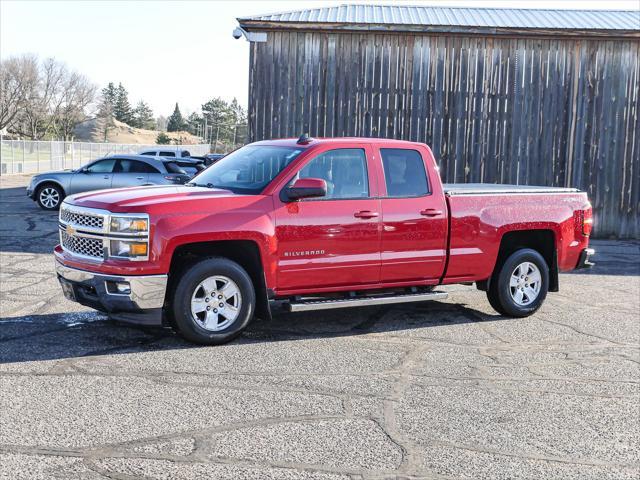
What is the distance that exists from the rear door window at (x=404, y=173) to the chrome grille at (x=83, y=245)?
2.94 meters

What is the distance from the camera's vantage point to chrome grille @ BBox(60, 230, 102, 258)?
23.7 feet

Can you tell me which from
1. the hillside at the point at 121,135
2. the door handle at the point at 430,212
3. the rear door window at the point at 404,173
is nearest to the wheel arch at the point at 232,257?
the rear door window at the point at 404,173

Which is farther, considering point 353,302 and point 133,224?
point 353,302

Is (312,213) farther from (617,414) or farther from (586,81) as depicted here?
(586,81)

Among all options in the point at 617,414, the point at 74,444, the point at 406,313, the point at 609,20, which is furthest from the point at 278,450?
the point at 609,20

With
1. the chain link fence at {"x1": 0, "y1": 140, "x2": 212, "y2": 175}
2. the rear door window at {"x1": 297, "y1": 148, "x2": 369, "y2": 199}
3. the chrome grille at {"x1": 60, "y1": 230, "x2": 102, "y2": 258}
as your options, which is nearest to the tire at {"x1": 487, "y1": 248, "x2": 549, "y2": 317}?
the rear door window at {"x1": 297, "y1": 148, "x2": 369, "y2": 199}

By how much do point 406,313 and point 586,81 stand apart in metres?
11.2

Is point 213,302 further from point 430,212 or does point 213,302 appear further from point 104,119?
point 104,119

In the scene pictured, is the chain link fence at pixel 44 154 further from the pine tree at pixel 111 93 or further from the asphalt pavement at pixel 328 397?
the pine tree at pixel 111 93

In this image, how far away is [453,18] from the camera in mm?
19125

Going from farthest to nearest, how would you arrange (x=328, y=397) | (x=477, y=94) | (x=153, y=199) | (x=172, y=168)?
(x=172, y=168)
(x=477, y=94)
(x=153, y=199)
(x=328, y=397)

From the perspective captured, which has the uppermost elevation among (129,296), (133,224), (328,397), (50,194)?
(133,224)

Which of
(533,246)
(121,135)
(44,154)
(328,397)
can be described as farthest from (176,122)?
(328,397)

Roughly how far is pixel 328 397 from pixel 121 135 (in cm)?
14394
